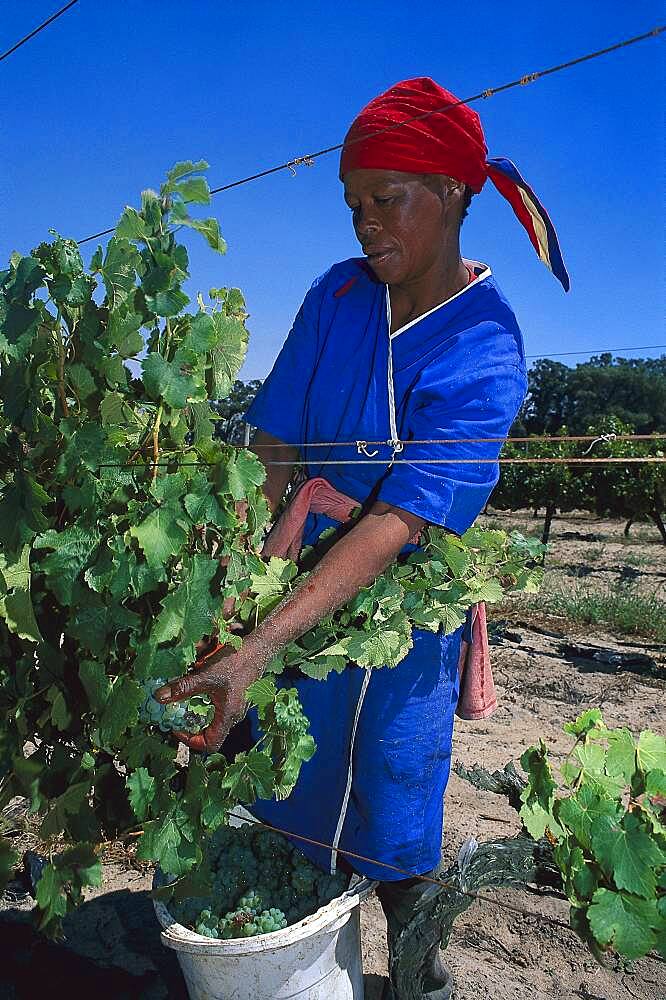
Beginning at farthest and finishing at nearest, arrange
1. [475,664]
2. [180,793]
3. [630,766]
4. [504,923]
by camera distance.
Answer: [504,923]
[475,664]
[180,793]
[630,766]

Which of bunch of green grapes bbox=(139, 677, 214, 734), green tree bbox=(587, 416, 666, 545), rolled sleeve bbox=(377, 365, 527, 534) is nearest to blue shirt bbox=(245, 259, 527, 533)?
rolled sleeve bbox=(377, 365, 527, 534)

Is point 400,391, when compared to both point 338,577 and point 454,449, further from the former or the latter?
point 338,577

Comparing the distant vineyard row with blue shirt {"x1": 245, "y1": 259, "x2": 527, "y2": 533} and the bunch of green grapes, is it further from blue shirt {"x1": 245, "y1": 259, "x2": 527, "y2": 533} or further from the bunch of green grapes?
the bunch of green grapes

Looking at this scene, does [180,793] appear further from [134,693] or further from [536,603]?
[536,603]

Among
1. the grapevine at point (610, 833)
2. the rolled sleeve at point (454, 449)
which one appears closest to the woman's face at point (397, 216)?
the rolled sleeve at point (454, 449)

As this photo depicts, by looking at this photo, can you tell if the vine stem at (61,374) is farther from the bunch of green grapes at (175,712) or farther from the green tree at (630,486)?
the green tree at (630,486)

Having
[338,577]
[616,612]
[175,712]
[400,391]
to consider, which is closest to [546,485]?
[616,612]

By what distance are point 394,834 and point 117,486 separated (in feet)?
3.49

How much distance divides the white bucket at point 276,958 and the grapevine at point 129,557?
0.20 metres

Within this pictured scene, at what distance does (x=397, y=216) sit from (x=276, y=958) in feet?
5.25

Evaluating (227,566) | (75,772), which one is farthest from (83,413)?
(75,772)

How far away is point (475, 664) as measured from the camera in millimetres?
2086

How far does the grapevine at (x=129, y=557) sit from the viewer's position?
136cm

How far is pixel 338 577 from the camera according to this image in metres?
1.55
